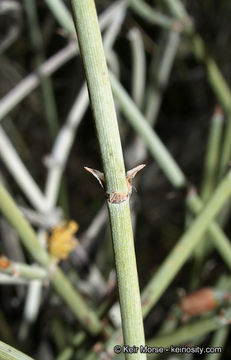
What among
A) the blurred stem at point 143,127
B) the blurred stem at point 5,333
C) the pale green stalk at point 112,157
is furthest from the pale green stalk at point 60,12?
the blurred stem at point 5,333

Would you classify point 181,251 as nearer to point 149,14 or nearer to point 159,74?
point 149,14

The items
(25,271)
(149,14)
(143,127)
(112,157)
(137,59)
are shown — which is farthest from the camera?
(137,59)

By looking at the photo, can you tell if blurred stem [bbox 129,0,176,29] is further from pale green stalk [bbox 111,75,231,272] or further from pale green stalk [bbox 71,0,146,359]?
pale green stalk [bbox 71,0,146,359]

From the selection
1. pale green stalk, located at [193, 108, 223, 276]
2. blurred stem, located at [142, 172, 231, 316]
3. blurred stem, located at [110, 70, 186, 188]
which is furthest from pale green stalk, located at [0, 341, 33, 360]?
pale green stalk, located at [193, 108, 223, 276]

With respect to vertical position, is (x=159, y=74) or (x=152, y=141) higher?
(x=159, y=74)

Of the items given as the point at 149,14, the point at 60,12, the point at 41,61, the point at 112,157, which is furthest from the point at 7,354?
the point at 41,61

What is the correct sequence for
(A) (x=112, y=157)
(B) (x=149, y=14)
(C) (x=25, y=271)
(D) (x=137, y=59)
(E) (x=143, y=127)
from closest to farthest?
(A) (x=112, y=157), (C) (x=25, y=271), (E) (x=143, y=127), (B) (x=149, y=14), (D) (x=137, y=59)

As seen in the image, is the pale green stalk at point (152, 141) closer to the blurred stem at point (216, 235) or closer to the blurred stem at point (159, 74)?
the blurred stem at point (216, 235)

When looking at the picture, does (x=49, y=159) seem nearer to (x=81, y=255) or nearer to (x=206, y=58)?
(x=81, y=255)
